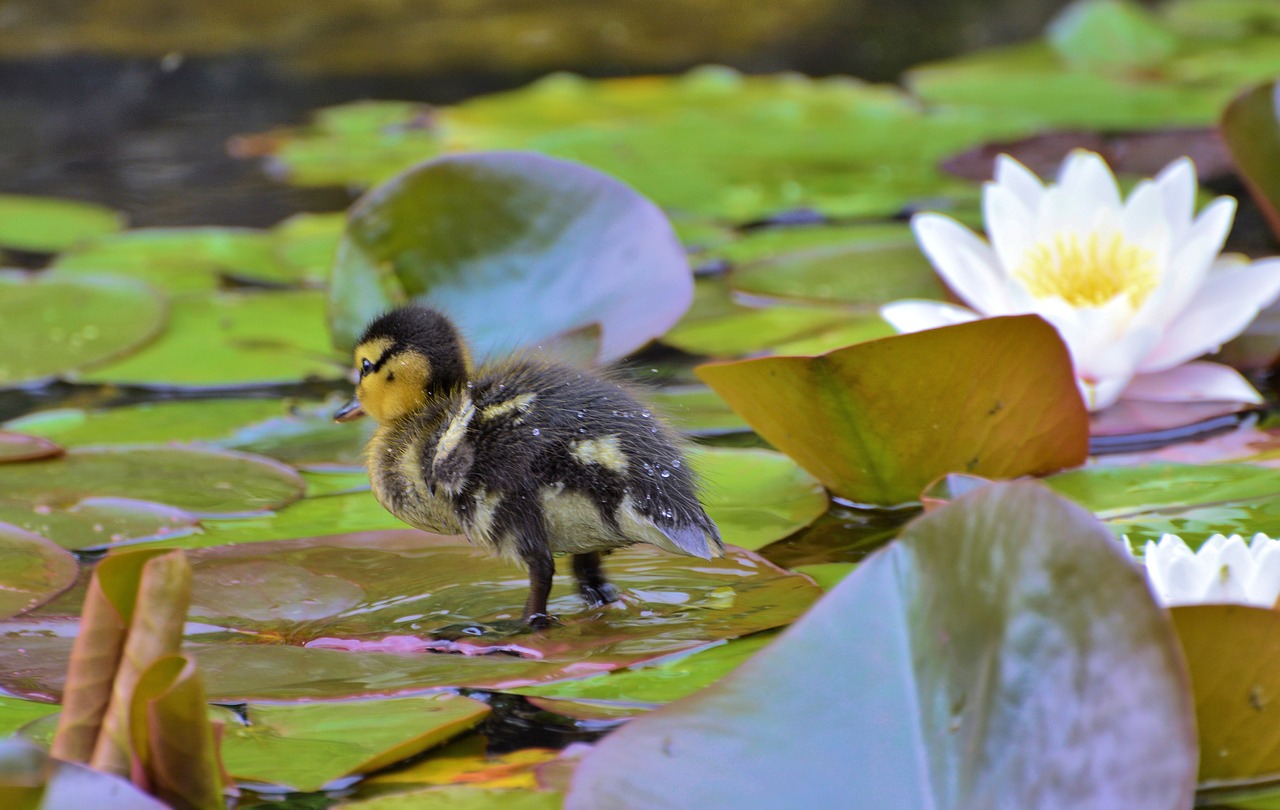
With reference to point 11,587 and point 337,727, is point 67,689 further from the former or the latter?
point 11,587

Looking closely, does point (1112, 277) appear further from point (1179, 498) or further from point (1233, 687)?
point (1233, 687)

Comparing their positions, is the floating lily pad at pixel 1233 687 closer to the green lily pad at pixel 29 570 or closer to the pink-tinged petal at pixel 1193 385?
the pink-tinged petal at pixel 1193 385

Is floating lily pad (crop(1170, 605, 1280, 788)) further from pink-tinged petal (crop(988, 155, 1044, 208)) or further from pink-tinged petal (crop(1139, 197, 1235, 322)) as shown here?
pink-tinged petal (crop(988, 155, 1044, 208))

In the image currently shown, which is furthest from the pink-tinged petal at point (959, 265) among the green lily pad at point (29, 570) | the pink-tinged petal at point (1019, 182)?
the green lily pad at point (29, 570)

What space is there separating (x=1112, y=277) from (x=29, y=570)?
1337 mm

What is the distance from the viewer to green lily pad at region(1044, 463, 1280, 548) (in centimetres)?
136

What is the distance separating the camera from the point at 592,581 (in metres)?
1.38

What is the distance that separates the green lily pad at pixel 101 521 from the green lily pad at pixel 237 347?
502 millimetres

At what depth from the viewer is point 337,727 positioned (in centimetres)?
108

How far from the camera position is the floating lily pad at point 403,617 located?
1154 mm

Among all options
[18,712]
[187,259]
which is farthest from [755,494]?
[187,259]

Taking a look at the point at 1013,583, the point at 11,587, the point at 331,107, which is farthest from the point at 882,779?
the point at 331,107

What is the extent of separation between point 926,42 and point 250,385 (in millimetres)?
3328

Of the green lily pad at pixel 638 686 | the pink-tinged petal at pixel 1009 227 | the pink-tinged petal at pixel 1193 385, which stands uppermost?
the pink-tinged petal at pixel 1009 227
